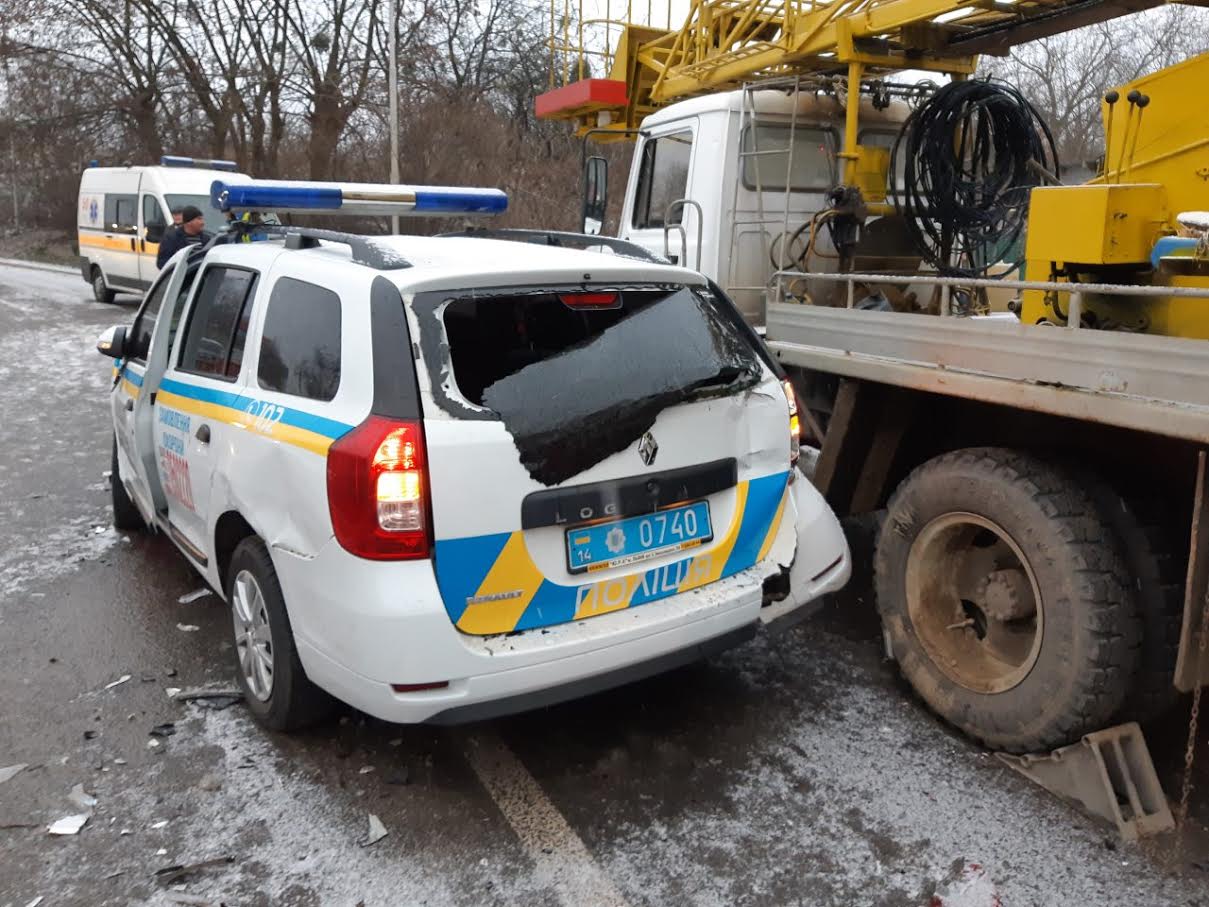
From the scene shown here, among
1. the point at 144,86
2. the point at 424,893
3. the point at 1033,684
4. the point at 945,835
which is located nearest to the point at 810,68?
the point at 1033,684

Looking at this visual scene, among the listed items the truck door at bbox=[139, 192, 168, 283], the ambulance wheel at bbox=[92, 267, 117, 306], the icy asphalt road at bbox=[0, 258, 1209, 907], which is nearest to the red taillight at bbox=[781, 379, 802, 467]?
the icy asphalt road at bbox=[0, 258, 1209, 907]

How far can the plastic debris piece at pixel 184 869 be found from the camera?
2811 mm

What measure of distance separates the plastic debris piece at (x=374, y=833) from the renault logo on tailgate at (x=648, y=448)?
1.37m

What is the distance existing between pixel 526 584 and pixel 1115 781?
1926 mm

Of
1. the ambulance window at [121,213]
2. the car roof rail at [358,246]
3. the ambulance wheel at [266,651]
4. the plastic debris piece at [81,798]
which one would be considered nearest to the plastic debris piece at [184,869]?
the plastic debris piece at [81,798]

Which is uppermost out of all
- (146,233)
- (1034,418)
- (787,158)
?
(787,158)

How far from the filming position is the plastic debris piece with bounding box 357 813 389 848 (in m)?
2.97

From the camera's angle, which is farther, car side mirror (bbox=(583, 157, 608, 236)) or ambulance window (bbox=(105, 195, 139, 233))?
ambulance window (bbox=(105, 195, 139, 233))

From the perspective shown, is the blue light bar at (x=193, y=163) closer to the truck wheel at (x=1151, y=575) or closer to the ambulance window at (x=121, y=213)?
the ambulance window at (x=121, y=213)

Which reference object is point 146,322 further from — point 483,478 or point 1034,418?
point 1034,418

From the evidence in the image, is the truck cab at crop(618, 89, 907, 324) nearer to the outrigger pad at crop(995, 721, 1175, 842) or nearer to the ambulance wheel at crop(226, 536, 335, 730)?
the outrigger pad at crop(995, 721, 1175, 842)

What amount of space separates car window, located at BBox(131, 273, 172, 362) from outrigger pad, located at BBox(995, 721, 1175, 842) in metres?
4.32

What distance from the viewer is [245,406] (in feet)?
11.7

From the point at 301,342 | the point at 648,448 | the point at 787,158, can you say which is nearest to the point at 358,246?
the point at 301,342
